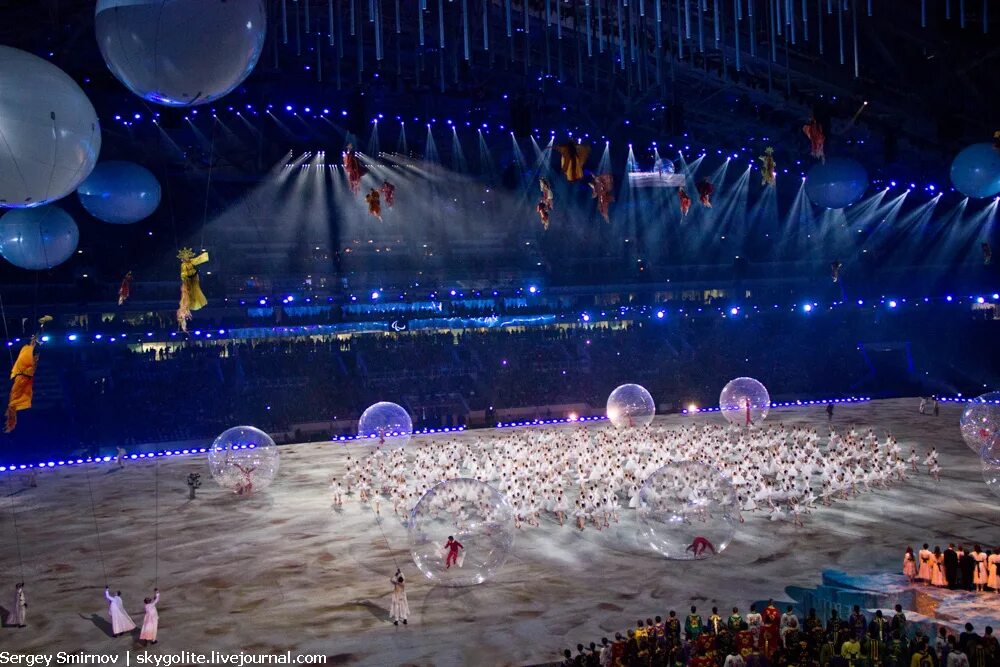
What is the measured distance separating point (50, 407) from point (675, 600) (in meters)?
26.5

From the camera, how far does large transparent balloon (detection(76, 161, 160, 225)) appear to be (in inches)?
665

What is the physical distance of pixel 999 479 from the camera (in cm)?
1625

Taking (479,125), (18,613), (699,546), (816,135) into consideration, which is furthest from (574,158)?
(18,613)

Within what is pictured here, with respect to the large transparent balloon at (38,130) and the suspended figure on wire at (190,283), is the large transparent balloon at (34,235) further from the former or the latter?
the large transparent balloon at (38,130)

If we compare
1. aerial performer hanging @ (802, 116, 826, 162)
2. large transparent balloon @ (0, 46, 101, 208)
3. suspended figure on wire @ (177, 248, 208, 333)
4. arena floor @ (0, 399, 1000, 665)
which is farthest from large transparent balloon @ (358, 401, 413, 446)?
large transparent balloon @ (0, 46, 101, 208)

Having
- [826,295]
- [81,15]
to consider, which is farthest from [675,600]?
[826,295]

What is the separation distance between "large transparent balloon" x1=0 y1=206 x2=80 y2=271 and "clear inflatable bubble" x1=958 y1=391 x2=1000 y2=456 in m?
16.9

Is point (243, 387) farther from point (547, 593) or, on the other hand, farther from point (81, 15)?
point (547, 593)

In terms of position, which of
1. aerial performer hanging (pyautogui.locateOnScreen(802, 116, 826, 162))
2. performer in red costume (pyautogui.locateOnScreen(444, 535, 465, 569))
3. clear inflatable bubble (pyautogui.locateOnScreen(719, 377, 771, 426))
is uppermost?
aerial performer hanging (pyautogui.locateOnScreen(802, 116, 826, 162))

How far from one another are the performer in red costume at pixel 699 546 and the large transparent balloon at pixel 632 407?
35.3ft

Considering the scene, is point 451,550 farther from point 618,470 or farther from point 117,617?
point 618,470

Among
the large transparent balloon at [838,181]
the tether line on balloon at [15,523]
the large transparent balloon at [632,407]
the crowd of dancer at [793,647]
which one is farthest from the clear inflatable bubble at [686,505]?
the large transparent balloon at [838,181]

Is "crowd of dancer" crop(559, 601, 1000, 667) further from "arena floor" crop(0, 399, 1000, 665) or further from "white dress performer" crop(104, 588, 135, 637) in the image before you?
"white dress performer" crop(104, 588, 135, 637)

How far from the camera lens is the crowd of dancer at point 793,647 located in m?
9.17
